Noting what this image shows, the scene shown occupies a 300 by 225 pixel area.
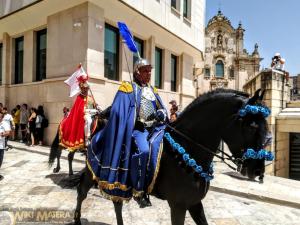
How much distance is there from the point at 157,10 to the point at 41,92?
762 centimetres

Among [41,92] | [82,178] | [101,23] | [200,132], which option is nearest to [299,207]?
[200,132]

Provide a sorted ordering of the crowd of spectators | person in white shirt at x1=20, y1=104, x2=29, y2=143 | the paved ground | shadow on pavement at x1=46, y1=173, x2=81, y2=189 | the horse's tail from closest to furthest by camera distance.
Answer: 1. the paved ground
2. shadow on pavement at x1=46, y1=173, x2=81, y2=189
3. the horse's tail
4. the crowd of spectators
5. person in white shirt at x1=20, y1=104, x2=29, y2=143

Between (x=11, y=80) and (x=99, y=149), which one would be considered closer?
(x=99, y=149)

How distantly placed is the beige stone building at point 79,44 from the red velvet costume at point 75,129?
4.94 m

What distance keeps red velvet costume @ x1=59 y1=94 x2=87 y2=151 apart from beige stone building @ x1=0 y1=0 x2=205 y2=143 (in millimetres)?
4936

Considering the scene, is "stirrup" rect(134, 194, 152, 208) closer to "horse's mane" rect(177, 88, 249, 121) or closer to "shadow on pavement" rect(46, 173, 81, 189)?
"horse's mane" rect(177, 88, 249, 121)

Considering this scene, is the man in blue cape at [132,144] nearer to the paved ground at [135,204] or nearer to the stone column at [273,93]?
the paved ground at [135,204]

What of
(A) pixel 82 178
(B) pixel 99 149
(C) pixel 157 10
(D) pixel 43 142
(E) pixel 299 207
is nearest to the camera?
(B) pixel 99 149

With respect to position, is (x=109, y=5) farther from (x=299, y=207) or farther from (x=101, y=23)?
(x=299, y=207)

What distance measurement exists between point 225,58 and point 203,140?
54070mm

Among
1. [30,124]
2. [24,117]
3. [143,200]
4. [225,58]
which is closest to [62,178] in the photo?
[143,200]

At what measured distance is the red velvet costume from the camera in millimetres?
6457

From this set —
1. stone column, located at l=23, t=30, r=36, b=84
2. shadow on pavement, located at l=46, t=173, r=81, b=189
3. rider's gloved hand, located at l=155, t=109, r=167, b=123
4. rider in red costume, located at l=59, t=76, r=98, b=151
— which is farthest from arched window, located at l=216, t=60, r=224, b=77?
rider's gloved hand, located at l=155, t=109, r=167, b=123

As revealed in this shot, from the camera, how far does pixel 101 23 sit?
1200 cm
